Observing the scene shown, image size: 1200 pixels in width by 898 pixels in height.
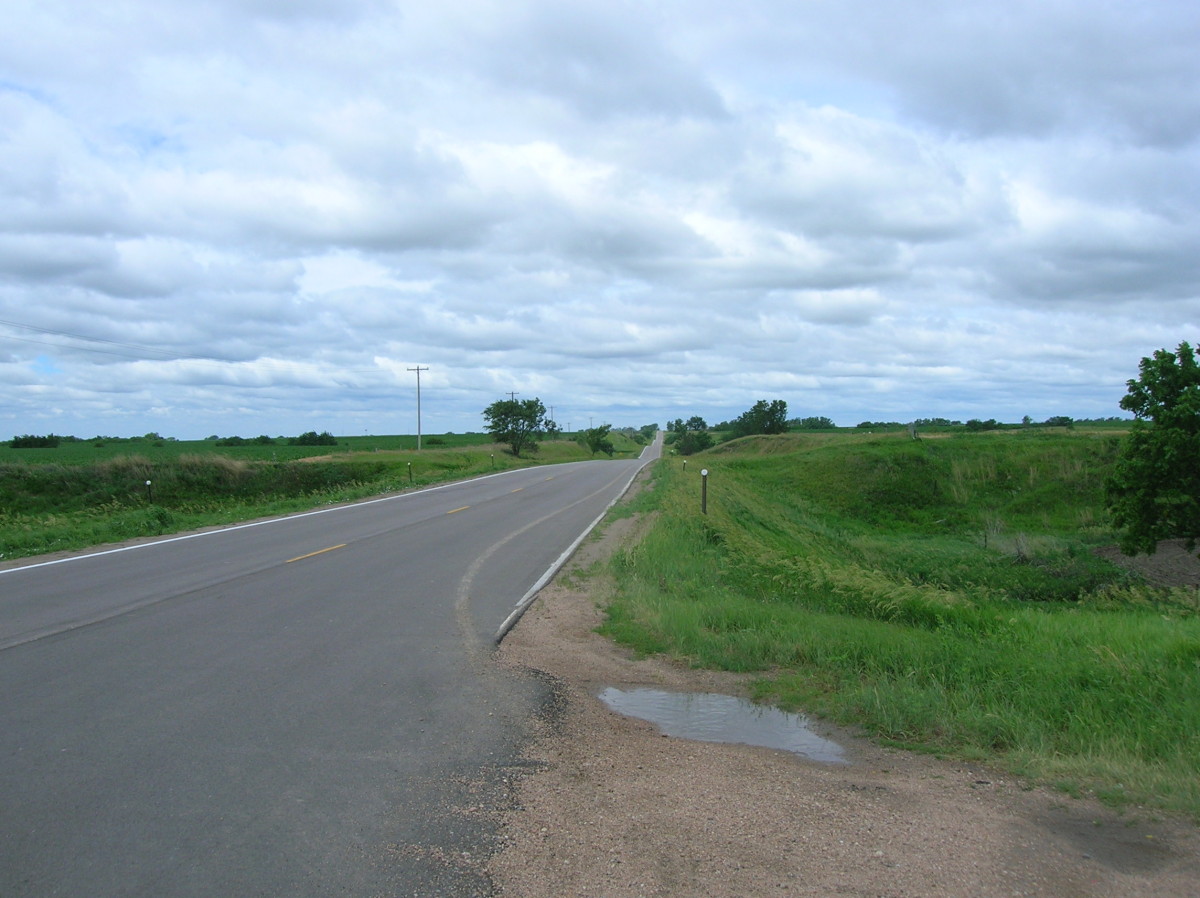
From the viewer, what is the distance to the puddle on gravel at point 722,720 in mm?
6184

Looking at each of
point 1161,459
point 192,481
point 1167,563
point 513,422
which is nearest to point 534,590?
point 1161,459

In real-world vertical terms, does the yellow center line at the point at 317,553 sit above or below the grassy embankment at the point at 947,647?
above

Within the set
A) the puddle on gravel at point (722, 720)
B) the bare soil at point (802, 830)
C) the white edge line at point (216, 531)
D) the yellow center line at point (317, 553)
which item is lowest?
the puddle on gravel at point (722, 720)

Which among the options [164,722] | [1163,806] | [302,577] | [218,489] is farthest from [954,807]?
[218,489]

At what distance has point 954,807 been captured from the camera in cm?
493

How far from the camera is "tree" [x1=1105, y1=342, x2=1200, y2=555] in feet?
79.3

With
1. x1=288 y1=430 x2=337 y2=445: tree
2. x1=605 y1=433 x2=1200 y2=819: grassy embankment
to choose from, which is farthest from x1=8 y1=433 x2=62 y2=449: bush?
x1=605 y1=433 x2=1200 y2=819: grassy embankment

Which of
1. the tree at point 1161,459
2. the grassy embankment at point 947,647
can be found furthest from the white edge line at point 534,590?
the tree at point 1161,459

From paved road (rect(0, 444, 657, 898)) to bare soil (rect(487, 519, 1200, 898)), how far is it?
390 mm

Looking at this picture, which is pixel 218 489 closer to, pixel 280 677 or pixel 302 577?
pixel 302 577

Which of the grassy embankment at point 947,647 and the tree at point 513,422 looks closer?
the grassy embankment at point 947,647

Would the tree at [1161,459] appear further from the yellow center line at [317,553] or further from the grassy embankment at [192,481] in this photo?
the grassy embankment at [192,481]

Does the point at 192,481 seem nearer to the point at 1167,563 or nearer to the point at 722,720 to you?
the point at 1167,563

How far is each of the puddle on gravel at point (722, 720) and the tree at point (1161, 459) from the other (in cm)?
2249
